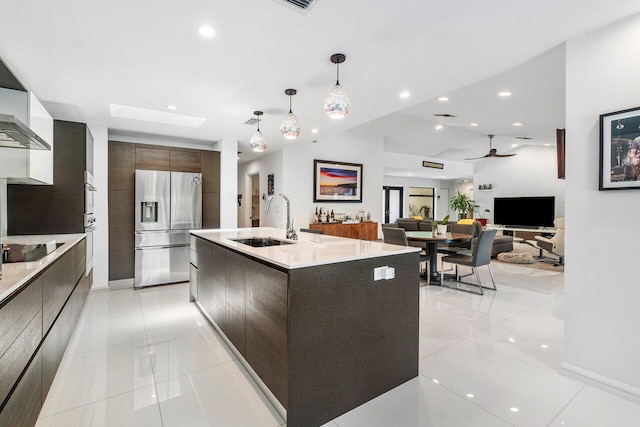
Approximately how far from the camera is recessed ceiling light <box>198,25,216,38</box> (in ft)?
6.79

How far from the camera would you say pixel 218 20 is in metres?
1.99

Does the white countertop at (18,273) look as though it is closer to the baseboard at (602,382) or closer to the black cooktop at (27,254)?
the black cooktop at (27,254)

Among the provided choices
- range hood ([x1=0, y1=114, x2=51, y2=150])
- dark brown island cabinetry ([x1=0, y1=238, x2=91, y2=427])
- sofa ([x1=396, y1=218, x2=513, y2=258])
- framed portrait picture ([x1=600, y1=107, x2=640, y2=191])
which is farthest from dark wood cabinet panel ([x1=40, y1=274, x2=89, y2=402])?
sofa ([x1=396, y1=218, x2=513, y2=258])

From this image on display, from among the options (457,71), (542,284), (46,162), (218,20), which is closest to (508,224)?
(542,284)

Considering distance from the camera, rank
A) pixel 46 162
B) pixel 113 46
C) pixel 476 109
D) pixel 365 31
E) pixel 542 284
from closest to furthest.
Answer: pixel 365 31
pixel 113 46
pixel 46 162
pixel 542 284
pixel 476 109

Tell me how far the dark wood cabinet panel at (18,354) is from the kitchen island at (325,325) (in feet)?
3.76

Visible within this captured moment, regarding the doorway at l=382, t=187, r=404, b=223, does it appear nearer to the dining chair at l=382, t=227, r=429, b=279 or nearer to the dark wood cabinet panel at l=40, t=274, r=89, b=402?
the dining chair at l=382, t=227, r=429, b=279

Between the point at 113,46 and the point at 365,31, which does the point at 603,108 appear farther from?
the point at 113,46

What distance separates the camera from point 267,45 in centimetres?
231

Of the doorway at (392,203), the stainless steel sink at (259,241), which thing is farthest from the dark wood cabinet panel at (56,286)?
the doorway at (392,203)

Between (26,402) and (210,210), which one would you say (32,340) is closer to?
(26,402)

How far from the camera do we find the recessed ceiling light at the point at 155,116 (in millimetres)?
4082

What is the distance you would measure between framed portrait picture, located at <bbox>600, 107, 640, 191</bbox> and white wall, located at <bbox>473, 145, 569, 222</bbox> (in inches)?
344

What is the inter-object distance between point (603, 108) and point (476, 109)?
360 centimetres
